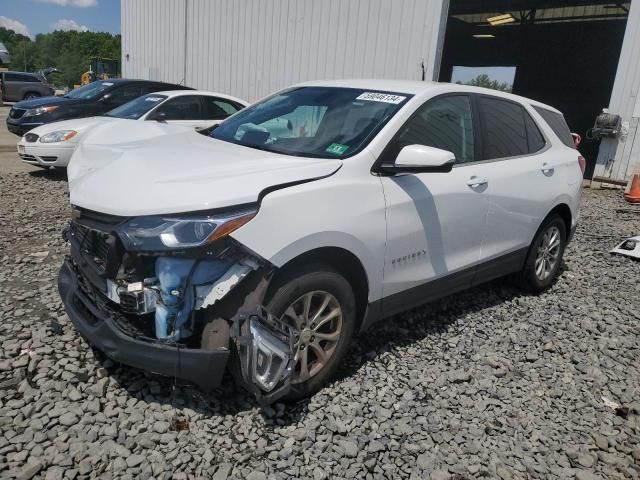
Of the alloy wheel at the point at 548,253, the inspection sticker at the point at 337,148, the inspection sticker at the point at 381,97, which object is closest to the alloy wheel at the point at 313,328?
the inspection sticker at the point at 337,148

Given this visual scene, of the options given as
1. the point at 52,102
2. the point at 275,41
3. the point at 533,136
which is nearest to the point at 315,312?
the point at 533,136

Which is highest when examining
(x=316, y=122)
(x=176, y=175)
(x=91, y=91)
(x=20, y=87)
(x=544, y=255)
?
(x=316, y=122)

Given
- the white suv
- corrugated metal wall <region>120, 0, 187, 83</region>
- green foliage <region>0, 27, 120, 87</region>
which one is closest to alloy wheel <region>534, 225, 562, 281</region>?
the white suv

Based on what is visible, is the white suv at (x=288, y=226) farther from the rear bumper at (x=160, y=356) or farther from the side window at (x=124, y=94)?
the side window at (x=124, y=94)

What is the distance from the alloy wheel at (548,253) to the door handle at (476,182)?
50.1 inches

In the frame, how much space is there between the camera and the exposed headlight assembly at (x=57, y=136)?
26.8 feet

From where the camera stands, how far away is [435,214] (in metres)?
3.36

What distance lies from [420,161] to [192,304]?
1.46 meters

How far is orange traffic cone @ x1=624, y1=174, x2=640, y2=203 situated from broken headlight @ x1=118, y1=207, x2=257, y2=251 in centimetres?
917

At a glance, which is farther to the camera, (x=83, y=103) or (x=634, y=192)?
(x=83, y=103)

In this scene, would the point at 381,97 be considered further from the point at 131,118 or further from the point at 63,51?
the point at 63,51

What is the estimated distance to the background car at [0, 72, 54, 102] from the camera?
24.9 m

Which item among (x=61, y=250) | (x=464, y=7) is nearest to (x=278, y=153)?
(x=61, y=250)

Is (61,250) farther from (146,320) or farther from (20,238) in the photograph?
(146,320)
